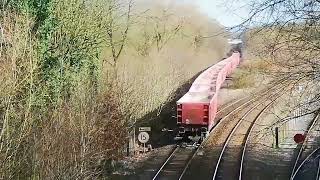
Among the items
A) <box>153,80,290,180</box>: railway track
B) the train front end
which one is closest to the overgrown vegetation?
<box>153,80,290,180</box>: railway track

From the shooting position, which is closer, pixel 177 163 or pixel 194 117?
pixel 177 163

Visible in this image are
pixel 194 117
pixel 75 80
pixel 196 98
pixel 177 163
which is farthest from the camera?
pixel 196 98

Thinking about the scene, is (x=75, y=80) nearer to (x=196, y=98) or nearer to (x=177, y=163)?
(x=177, y=163)

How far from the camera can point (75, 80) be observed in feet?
54.3

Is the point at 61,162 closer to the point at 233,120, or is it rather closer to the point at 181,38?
the point at 233,120

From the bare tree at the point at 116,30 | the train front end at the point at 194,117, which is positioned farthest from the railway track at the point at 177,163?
the bare tree at the point at 116,30

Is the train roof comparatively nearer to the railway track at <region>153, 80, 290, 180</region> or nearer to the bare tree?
the railway track at <region>153, 80, 290, 180</region>

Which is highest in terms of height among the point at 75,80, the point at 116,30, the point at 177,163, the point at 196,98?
the point at 116,30

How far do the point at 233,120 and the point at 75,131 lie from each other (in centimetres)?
1312

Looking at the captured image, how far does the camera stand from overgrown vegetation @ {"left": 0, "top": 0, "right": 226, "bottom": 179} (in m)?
11.5

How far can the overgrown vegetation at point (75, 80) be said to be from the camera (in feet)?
37.8

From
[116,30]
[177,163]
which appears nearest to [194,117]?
[177,163]

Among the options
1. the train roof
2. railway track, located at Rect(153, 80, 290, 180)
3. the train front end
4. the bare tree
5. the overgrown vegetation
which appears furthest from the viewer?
the bare tree

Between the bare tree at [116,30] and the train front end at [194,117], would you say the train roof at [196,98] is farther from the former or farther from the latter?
the bare tree at [116,30]
